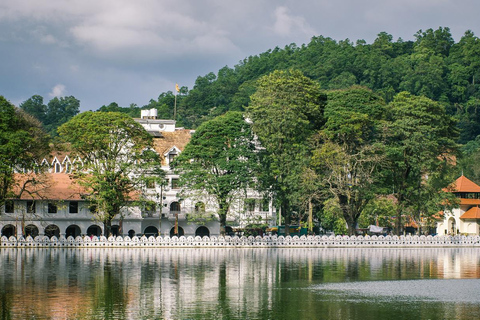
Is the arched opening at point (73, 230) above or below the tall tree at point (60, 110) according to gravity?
below

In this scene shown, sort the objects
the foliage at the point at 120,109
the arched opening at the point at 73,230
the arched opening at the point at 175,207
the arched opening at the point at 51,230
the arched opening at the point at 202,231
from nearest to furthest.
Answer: the arched opening at the point at 51,230 → the arched opening at the point at 73,230 → the arched opening at the point at 202,231 → the arched opening at the point at 175,207 → the foliage at the point at 120,109

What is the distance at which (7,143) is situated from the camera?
238 ft

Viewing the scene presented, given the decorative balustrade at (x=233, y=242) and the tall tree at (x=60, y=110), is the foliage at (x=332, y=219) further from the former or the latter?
the tall tree at (x=60, y=110)

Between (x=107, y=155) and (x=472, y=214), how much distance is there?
5552cm

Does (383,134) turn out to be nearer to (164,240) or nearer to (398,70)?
(164,240)

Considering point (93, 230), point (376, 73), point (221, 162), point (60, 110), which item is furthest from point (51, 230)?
point (60, 110)

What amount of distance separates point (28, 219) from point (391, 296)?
5194 centimetres

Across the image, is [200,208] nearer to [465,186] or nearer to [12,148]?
[12,148]

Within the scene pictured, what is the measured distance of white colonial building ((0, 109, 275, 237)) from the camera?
8306 cm

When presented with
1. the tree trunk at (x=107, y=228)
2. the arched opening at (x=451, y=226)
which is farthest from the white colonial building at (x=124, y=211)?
the arched opening at (x=451, y=226)

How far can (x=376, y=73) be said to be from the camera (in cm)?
16512

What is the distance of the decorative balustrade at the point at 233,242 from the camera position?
7575 cm

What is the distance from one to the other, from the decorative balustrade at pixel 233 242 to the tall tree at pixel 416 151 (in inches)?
142

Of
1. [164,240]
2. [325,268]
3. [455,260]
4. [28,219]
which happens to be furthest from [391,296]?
[28,219]
